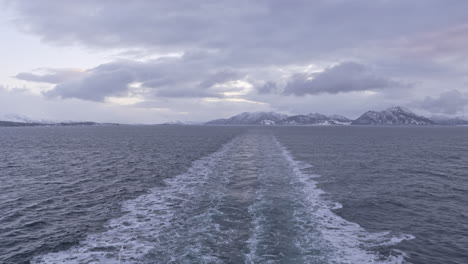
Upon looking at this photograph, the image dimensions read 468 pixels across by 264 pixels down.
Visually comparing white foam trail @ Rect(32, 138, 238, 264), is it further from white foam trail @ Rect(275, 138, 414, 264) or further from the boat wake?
white foam trail @ Rect(275, 138, 414, 264)

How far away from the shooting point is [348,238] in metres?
20.1

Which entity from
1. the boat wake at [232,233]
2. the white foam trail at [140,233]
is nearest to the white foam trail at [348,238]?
the boat wake at [232,233]

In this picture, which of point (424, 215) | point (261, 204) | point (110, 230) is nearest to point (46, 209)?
point (110, 230)

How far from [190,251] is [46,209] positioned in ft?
59.3

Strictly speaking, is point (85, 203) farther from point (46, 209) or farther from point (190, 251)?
point (190, 251)

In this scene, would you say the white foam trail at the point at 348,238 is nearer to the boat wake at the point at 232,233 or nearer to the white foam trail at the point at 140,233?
the boat wake at the point at 232,233

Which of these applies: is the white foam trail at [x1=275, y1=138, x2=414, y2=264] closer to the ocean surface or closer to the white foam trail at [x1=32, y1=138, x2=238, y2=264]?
the ocean surface

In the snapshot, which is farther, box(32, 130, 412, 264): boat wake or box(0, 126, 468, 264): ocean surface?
box(0, 126, 468, 264): ocean surface

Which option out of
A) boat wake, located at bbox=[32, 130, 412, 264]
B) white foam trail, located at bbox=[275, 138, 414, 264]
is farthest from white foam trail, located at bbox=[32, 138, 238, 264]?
white foam trail, located at bbox=[275, 138, 414, 264]

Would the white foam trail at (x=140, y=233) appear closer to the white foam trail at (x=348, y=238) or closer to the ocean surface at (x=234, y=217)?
the ocean surface at (x=234, y=217)

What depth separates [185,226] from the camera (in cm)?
2167

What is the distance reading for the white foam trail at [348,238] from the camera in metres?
17.2

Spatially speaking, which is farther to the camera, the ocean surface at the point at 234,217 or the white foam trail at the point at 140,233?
the ocean surface at the point at 234,217

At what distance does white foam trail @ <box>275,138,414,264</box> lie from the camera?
17250mm
